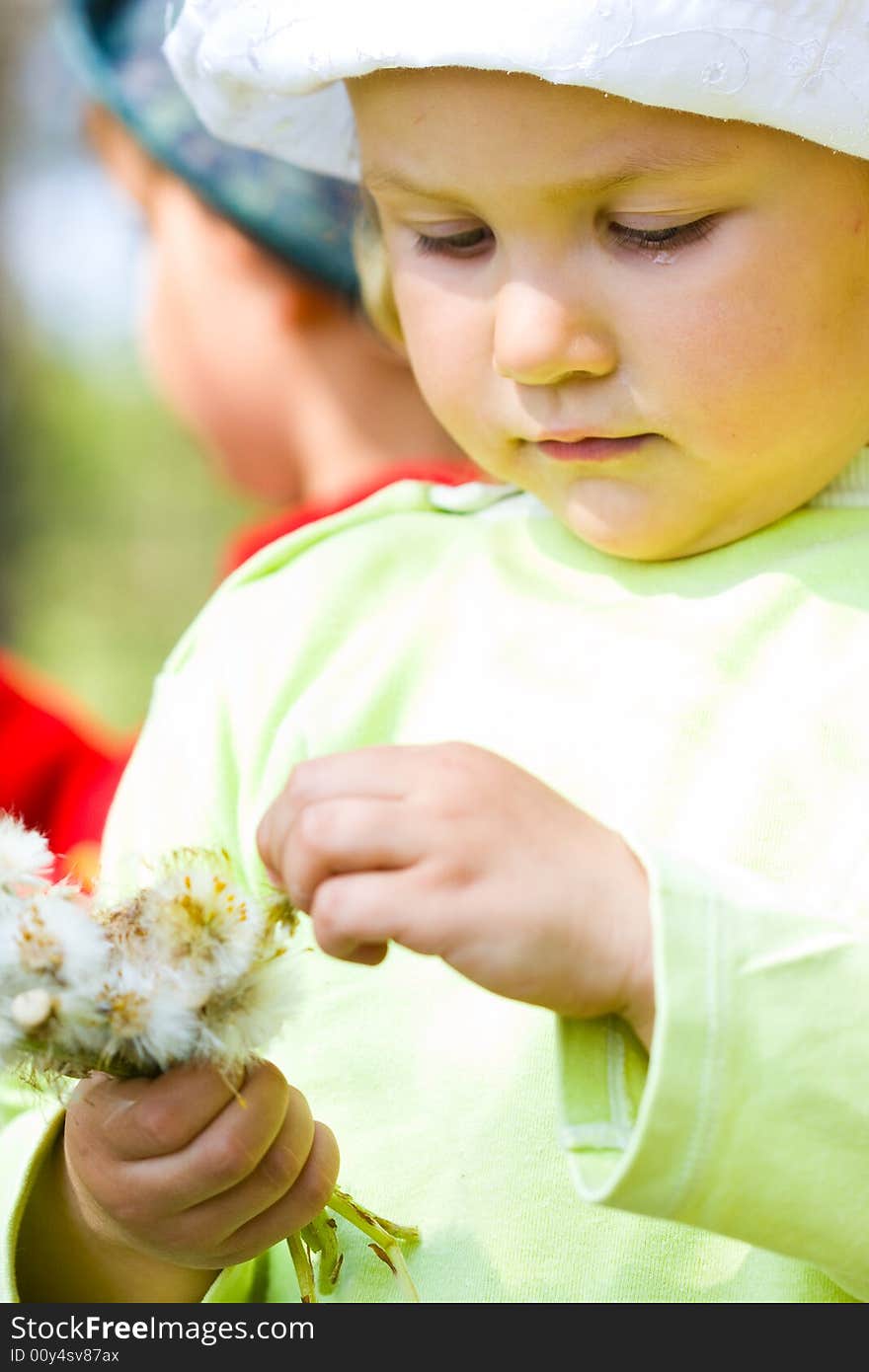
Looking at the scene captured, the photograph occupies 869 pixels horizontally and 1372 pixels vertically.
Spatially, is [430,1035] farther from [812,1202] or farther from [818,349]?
[818,349]

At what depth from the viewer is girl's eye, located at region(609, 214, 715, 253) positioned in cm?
145

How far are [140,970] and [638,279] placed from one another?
703mm

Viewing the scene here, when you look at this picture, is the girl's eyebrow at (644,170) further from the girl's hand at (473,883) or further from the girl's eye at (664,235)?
the girl's hand at (473,883)

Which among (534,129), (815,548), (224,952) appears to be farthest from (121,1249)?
(534,129)

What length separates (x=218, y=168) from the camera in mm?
3086

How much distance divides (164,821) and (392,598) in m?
0.33

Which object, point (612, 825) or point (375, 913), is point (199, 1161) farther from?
point (612, 825)

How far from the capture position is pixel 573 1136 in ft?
3.86

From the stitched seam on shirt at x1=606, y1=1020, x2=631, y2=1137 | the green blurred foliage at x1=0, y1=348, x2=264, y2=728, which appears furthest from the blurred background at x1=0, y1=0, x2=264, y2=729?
the stitched seam on shirt at x1=606, y1=1020, x2=631, y2=1137

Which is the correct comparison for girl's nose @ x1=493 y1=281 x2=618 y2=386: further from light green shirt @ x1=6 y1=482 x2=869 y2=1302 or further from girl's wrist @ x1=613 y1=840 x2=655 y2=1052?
girl's wrist @ x1=613 y1=840 x2=655 y2=1052

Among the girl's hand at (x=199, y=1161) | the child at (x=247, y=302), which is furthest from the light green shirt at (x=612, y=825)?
the child at (x=247, y=302)

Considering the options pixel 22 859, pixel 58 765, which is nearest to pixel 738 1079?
pixel 22 859

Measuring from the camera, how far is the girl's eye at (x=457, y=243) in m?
1.56

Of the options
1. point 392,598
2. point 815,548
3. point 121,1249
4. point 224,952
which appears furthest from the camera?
point 392,598
